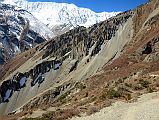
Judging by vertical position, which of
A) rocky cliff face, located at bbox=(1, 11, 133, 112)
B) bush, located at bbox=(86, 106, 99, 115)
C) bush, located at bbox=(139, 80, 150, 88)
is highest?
rocky cliff face, located at bbox=(1, 11, 133, 112)

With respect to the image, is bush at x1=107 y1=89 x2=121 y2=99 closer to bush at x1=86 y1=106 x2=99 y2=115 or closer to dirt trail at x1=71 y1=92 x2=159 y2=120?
dirt trail at x1=71 y1=92 x2=159 y2=120

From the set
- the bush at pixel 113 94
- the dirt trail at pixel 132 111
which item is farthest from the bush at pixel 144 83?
the dirt trail at pixel 132 111

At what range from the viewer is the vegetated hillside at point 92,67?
35.6m

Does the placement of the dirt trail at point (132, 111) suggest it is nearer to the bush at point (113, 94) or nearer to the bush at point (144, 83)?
the bush at point (113, 94)

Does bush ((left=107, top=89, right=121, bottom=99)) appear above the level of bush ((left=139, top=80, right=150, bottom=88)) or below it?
below

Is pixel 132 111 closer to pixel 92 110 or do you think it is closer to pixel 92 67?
pixel 92 110

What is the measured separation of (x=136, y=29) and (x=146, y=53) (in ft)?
143

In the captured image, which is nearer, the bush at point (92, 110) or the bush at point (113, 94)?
the bush at point (92, 110)

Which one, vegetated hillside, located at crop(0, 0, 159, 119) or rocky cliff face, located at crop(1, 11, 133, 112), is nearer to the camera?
vegetated hillside, located at crop(0, 0, 159, 119)

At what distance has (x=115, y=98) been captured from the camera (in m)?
32.2

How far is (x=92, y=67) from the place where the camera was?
384 feet

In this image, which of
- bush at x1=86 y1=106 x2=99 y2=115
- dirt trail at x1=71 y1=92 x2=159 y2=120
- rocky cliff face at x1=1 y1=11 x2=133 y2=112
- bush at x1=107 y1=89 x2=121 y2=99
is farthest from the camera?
rocky cliff face at x1=1 y1=11 x2=133 y2=112

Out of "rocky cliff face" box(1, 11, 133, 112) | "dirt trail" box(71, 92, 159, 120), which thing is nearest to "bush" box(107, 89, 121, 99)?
"dirt trail" box(71, 92, 159, 120)

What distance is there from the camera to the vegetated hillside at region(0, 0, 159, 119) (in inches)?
1400
